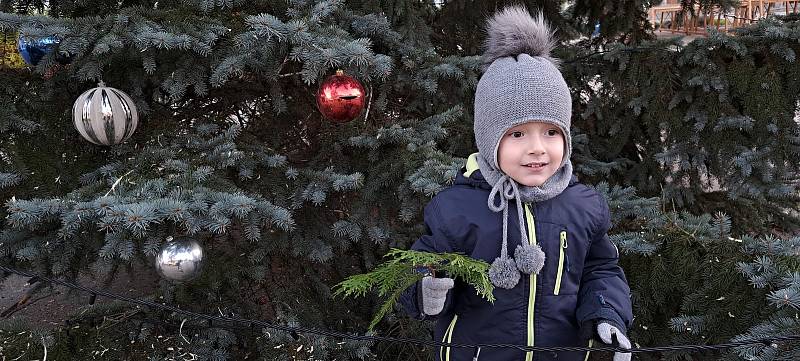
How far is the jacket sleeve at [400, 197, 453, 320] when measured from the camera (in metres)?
1.79

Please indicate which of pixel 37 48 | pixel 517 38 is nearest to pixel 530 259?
pixel 517 38

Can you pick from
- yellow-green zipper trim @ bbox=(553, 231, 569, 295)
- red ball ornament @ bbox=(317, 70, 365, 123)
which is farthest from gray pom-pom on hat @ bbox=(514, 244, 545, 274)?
red ball ornament @ bbox=(317, 70, 365, 123)

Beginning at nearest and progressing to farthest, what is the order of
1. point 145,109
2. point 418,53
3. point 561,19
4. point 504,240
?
point 504,240
point 145,109
point 418,53
point 561,19

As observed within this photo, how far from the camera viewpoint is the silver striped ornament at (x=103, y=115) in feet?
7.84

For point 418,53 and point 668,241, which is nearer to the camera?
point 668,241

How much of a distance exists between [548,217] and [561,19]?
2564 millimetres

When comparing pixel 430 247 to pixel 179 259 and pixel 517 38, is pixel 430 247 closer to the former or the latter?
pixel 517 38

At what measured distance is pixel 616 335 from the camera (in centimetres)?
175

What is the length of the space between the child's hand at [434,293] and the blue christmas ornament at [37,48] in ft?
5.93

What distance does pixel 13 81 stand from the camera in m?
2.62

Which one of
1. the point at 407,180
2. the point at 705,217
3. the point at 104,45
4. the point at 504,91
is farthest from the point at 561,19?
the point at 104,45

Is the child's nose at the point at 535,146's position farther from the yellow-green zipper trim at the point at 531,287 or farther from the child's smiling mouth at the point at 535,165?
the yellow-green zipper trim at the point at 531,287

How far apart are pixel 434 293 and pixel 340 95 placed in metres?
1.12

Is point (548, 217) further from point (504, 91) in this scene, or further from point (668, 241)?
point (668, 241)
